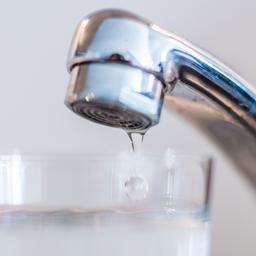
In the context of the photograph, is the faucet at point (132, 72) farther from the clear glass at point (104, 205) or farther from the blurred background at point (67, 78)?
the blurred background at point (67, 78)

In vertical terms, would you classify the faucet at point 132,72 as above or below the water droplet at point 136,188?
above

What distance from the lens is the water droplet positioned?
0.31 meters

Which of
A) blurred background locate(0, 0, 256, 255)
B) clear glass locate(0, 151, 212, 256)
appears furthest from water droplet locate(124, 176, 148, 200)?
blurred background locate(0, 0, 256, 255)

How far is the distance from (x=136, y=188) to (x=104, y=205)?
22mm

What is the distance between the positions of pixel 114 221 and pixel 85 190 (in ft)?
0.09

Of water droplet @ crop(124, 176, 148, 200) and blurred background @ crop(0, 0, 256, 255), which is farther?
blurred background @ crop(0, 0, 256, 255)

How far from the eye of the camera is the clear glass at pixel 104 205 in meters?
0.30

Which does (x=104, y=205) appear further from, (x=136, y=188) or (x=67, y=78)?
(x=67, y=78)

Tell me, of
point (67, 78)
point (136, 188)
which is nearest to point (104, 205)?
point (136, 188)

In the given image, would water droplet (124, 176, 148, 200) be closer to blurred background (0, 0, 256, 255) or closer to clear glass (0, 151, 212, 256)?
clear glass (0, 151, 212, 256)

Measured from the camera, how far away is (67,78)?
0.46 m

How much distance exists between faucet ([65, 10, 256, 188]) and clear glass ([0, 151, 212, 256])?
0.07m

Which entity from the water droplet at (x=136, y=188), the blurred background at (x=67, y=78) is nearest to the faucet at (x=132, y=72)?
the water droplet at (x=136, y=188)

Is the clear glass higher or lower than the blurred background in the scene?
lower
